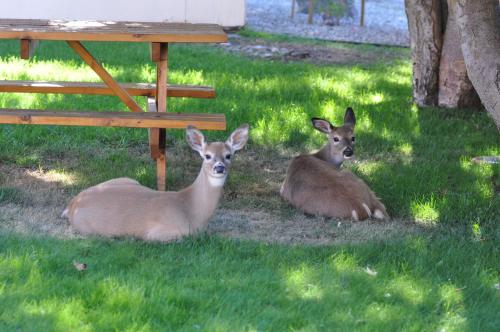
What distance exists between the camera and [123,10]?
54.2ft

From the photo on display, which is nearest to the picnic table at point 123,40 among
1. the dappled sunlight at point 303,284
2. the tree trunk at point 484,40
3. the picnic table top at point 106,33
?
the picnic table top at point 106,33

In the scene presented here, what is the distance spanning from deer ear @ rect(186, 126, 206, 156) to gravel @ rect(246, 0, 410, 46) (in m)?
11.6

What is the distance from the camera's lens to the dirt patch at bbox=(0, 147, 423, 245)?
21.2 ft

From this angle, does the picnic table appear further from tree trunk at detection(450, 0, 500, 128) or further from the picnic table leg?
tree trunk at detection(450, 0, 500, 128)

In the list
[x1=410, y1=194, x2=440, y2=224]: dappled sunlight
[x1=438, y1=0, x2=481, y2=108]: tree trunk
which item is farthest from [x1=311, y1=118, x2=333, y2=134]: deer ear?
[x1=438, y1=0, x2=481, y2=108]: tree trunk

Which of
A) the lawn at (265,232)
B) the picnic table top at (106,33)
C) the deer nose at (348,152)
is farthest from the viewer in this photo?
the deer nose at (348,152)

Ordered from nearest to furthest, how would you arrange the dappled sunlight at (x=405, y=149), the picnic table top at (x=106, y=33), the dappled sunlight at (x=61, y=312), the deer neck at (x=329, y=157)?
1. the dappled sunlight at (x=61, y=312)
2. the picnic table top at (x=106, y=33)
3. the deer neck at (x=329, y=157)
4. the dappled sunlight at (x=405, y=149)

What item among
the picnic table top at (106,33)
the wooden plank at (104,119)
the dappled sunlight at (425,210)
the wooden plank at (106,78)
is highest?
the picnic table top at (106,33)

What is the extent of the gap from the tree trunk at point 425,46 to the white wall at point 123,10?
6.62 metres

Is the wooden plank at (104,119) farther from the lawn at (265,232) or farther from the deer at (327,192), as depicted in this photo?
the deer at (327,192)

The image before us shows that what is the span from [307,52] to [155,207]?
9.20 m

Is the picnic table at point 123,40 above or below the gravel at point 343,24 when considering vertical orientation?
above

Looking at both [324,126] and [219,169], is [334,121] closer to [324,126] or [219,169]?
[324,126]

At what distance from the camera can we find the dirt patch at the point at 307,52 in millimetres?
14539
